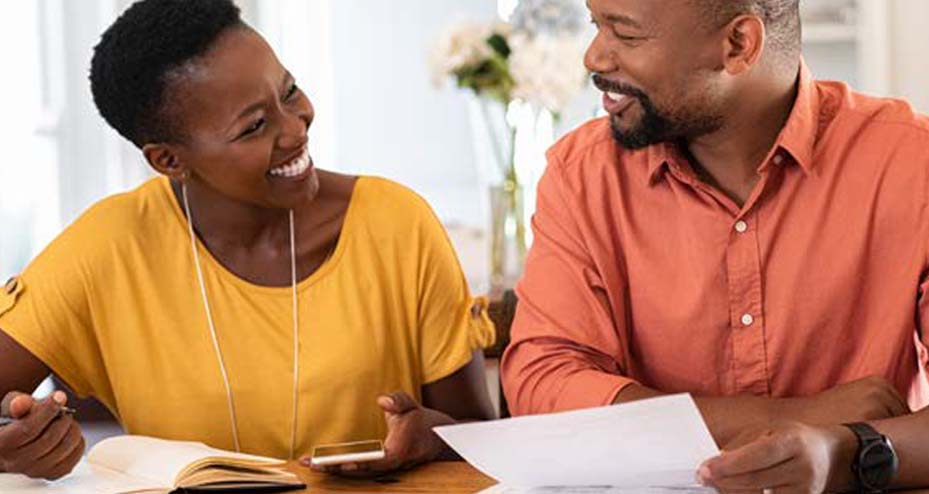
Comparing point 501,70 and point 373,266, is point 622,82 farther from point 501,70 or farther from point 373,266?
point 501,70

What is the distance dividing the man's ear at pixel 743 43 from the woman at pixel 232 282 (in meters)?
0.50

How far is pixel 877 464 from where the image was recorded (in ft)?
5.36

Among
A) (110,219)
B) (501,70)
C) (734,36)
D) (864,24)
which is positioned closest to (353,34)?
(501,70)

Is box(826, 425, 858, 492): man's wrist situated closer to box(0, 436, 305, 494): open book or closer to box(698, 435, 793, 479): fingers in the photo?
box(698, 435, 793, 479): fingers

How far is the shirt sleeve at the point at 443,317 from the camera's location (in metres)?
2.19

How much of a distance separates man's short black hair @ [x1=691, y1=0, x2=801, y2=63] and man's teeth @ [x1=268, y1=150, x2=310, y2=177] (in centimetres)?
57

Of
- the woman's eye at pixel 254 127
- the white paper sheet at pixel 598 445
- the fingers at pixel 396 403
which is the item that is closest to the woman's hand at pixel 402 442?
the fingers at pixel 396 403

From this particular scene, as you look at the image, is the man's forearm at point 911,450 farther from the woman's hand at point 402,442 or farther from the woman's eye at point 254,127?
the woman's eye at point 254,127

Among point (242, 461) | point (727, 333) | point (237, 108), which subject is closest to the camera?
point (242, 461)

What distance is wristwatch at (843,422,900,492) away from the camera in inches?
64.2

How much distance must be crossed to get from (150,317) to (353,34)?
2942 millimetres

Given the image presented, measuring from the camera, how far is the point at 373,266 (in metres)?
2.20

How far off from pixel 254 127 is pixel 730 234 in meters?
0.62

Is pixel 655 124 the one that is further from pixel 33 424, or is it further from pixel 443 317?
pixel 33 424
